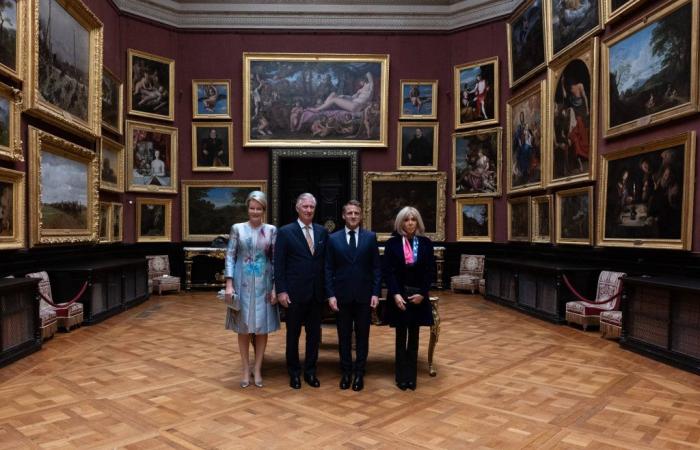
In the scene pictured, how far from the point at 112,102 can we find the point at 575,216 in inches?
432

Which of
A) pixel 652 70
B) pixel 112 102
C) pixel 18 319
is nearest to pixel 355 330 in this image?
pixel 18 319

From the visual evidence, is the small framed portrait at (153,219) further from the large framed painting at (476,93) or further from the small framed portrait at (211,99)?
the large framed painting at (476,93)

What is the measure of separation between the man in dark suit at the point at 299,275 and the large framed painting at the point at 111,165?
7.88m

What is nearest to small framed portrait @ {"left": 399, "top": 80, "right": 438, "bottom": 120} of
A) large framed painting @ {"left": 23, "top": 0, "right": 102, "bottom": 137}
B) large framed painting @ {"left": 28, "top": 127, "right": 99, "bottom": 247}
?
large framed painting @ {"left": 23, "top": 0, "right": 102, "bottom": 137}

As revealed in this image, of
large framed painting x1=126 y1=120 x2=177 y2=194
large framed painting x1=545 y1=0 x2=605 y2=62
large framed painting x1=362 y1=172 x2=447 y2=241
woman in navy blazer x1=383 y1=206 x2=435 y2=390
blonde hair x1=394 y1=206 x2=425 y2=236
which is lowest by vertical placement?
woman in navy blazer x1=383 y1=206 x2=435 y2=390

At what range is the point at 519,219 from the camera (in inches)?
490

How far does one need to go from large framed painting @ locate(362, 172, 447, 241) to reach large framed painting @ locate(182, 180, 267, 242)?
3165 millimetres

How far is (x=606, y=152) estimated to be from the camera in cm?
881

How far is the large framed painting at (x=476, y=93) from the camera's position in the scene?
1352 cm

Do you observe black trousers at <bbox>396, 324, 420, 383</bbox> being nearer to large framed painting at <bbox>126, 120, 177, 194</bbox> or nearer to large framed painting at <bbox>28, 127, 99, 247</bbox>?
large framed painting at <bbox>28, 127, 99, 247</bbox>

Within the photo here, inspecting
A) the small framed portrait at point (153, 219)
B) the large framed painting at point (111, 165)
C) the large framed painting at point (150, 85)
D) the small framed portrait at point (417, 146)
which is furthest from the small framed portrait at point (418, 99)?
the large framed painting at point (111, 165)

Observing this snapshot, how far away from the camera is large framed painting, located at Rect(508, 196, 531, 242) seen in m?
12.0

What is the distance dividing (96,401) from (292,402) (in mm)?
1838

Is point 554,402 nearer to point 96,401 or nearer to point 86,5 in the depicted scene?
point 96,401
